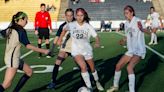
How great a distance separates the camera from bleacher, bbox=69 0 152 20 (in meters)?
59.7

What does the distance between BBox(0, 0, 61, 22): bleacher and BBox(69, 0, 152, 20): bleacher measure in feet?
10.3

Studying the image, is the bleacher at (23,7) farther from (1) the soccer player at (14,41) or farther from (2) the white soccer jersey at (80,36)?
(1) the soccer player at (14,41)

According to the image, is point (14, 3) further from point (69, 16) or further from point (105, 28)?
point (69, 16)

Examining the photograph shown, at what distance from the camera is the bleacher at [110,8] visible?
59.7 meters

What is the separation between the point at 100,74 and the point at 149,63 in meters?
3.04

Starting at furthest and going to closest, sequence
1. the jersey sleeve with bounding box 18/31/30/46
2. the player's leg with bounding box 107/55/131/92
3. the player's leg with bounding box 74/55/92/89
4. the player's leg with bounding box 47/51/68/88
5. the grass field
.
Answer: the player's leg with bounding box 47/51/68/88, the grass field, the player's leg with bounding box 107/55/131/92, the player's leg with bounding box 74/55/92/89, the jersey sleeve with bounding box 18/31/30/46

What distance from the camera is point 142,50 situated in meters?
9.59

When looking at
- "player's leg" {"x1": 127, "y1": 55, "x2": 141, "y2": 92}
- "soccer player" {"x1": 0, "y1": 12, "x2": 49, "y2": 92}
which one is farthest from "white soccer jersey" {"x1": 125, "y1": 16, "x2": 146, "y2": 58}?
Result: "soccer player" {"x1": 0, "y1": 12, "x2": 49, "y2": 92}

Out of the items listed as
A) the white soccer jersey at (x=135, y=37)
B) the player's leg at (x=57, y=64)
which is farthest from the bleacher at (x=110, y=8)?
the white soccer jersey at (x=135, y=37)

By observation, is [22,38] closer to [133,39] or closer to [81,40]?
[81,40]

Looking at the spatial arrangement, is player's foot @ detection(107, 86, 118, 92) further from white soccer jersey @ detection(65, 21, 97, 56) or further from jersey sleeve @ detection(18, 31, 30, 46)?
jersey sleeve @ detection(18, 31, 30, 46)

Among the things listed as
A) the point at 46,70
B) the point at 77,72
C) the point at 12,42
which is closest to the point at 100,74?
the point at 77,72

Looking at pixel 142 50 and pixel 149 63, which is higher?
pixel 142 50

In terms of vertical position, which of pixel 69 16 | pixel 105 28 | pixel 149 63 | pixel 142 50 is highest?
pixel 69 16
